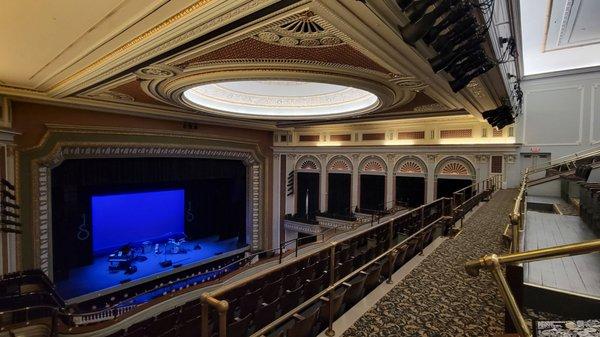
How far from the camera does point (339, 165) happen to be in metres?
12.6

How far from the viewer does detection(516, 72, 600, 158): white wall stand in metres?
8.79

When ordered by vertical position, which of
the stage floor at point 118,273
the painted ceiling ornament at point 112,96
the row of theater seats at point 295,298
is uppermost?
the painted ceiling ornament at point 112,96

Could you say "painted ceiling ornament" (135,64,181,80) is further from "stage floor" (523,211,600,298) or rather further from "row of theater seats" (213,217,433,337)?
"stage floor" (523,211,600,298)

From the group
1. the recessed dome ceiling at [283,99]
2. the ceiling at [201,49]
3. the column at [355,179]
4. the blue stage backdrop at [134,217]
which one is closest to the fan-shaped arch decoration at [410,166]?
the column at [355,179]

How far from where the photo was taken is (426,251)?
4.47m

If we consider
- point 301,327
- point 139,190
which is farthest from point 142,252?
point 301,327

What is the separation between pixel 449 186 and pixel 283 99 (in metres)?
6.72

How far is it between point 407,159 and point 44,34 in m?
10.5

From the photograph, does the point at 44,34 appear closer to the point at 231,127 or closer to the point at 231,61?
the point at 231,61

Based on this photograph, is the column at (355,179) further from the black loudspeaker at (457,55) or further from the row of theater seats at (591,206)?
the black loudspeaker at (457,55)

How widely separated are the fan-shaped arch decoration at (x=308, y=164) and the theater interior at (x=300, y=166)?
120 mm

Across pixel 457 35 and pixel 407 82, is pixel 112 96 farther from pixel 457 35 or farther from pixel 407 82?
pixel 457 35

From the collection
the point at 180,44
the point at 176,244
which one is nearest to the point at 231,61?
the point at 180,44

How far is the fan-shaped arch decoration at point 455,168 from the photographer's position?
970 cm
